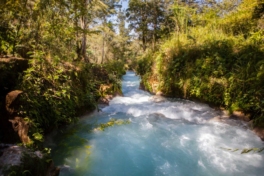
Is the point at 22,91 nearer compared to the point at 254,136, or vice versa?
the point at 22,91

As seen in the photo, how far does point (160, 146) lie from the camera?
3848 mm

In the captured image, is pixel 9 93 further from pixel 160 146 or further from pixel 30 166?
pixel 160 146

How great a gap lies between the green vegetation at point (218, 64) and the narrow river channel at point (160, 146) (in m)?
0.63

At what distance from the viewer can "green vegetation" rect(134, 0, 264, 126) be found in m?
4.65

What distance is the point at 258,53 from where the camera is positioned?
16.1 feet

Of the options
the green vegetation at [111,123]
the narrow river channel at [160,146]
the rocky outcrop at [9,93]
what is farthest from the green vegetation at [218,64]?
the rocky outcrop at [9,93]

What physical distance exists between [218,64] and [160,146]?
3360 mm

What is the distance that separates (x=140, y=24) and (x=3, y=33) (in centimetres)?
1436

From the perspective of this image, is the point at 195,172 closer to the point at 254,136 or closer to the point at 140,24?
the point at 254,136

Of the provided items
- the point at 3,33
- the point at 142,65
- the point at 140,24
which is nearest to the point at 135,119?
the point at 3,33

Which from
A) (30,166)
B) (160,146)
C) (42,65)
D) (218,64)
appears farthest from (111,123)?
(218,64)

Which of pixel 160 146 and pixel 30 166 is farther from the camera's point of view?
pixel 160 146

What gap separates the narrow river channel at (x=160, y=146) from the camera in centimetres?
312

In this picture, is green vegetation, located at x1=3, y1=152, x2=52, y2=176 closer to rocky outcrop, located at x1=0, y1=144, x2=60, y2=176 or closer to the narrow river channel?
rocky outcrop, located at x1=0, y1=144, x2=60, y2=176
